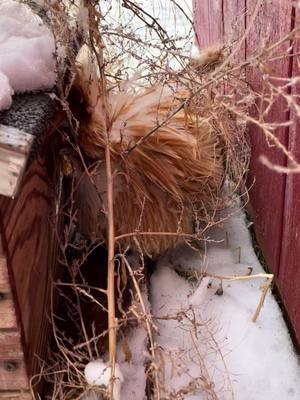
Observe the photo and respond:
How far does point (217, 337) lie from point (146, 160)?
0.46 m

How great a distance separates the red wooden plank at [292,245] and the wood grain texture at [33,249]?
0.53 meters

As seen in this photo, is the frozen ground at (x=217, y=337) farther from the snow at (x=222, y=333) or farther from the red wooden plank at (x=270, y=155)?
the red wooden plank at (x=270, y=155)

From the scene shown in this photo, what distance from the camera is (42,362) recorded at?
114 centimetres

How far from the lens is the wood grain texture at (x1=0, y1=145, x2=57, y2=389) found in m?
0.96

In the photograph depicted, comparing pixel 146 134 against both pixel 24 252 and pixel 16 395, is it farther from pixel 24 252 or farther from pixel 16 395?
pixel 16 395

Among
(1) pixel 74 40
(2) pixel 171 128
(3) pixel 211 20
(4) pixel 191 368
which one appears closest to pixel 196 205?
(2) pixel 171 128

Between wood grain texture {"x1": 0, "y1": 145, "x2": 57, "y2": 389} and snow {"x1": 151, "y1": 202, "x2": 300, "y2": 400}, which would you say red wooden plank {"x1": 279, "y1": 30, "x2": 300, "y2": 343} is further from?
wood grain texture {"x1": 0, "y1": 145, "x2": 57, "y2": 389}

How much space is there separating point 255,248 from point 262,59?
3.16 ft

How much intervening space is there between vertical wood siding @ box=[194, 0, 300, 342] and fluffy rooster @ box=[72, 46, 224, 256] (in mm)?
153

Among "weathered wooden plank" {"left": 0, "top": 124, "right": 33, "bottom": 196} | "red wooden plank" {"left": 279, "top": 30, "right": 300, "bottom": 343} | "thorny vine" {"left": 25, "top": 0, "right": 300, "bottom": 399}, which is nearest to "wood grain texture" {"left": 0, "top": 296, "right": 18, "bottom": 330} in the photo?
"thorny vine" {"left": 25, "top": 0, "right": 300, "bottom": 399}

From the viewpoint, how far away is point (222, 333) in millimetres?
1346

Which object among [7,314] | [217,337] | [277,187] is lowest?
[217,337]

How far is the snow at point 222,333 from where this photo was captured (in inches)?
46.4

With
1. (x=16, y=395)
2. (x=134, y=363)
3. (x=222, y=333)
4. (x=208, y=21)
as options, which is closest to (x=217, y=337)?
(x=222, y=333)
